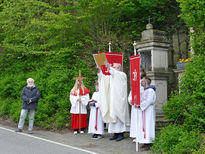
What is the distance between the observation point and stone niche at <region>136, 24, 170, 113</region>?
11.0 metres

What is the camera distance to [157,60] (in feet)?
36.5

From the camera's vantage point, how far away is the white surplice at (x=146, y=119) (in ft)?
25.9

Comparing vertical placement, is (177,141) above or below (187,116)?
below

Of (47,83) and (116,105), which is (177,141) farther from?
(47,83)

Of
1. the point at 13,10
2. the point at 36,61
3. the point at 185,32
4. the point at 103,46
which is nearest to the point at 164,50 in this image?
the point at 103,46

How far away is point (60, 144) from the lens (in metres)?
8.79

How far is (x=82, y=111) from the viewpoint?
36.3 ft

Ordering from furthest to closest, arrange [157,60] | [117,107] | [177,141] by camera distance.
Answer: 1. [157,60]
2. [117,107]
3. [177,141]

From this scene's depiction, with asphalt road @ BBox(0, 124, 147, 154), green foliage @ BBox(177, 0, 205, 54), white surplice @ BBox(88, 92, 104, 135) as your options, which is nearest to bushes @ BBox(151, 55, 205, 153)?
green foliage @ BBox(177, 0, 205, 54)

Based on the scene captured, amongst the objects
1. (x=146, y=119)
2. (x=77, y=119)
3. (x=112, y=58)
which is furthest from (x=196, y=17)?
(x=77, y=119)

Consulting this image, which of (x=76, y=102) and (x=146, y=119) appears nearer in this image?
(x=146, y=119)

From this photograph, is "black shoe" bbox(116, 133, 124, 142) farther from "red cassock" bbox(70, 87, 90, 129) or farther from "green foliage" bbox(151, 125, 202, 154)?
"red cassock" bbox(70, 87, 90, 129)

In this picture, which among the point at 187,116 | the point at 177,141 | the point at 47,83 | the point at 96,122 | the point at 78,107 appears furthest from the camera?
the point at 47,83

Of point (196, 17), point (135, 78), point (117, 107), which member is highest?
point (196, 17)
